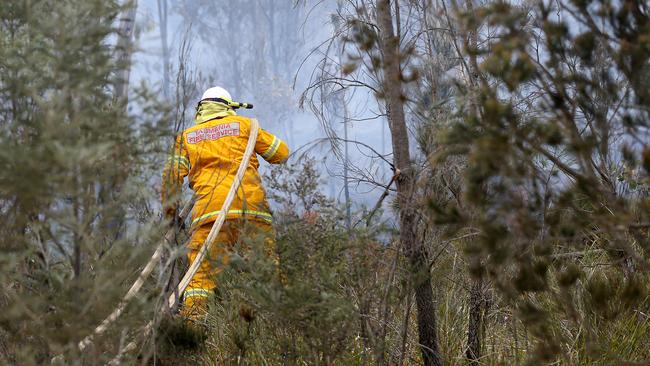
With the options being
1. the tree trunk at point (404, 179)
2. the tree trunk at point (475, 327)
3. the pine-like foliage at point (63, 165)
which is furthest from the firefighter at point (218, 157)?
the pine-like foliage at point (63, 165)

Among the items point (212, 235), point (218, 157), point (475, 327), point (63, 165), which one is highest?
point (218, 157)

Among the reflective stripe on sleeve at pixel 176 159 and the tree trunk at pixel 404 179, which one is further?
the tree trunk at pixel 404 179

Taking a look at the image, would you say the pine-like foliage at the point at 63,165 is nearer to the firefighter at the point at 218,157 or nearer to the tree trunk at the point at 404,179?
the tree trunk at the point at 404,179

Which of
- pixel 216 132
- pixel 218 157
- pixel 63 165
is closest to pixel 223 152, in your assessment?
pixel 218 157

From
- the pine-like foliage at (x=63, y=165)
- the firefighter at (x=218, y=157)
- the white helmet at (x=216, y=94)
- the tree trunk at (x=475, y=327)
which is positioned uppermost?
the white helmet at (x=216, y=94)

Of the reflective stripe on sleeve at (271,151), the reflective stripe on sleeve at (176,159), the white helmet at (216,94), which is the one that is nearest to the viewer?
the reflective stripe on sleeve at (176,159)

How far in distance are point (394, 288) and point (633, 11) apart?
1435mm

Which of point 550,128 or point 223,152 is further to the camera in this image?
point 223,152

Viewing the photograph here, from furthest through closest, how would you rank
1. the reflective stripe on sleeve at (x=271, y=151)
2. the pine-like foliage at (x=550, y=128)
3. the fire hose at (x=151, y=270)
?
the reflective stripe on sleeve at (x=271, y=151)
the fire hose at (x=151, y=270)
the pine-like foliage at (x=550, y=128)

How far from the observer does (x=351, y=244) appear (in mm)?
2893

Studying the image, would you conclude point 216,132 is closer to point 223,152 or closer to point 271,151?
point 223,152

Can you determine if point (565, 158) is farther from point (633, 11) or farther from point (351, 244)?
point (633, 11)

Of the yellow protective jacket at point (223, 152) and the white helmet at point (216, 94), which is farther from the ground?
the white helmet at point (216, 94)

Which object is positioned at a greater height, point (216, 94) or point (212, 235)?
point (216, 94)
